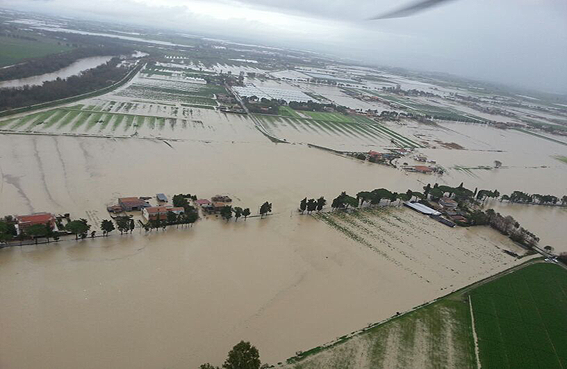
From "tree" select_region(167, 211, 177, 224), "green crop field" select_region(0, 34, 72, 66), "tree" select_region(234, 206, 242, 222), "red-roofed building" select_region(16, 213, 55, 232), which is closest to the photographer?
"red-roofed building" select_region(16, 213, 55, 232)

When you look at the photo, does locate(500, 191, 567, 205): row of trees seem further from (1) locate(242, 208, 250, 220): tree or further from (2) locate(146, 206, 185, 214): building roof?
(2) locate(146, 206, 185, 214): building roof

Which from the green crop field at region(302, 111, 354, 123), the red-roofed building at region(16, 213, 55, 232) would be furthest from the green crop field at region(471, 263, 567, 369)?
the green crop field at region(302, 111, 354, 123)

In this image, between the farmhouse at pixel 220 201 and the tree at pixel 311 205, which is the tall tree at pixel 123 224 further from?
the tree at pixel 311 205

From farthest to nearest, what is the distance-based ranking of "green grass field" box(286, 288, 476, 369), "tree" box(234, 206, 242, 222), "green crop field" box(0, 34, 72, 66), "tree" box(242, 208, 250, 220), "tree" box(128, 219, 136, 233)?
"green crop field" box(0, 34, 72, 66) < "tree" box(242, 208, 250, 220) < "tree" box(234, 206, 242, 222) < "tree" box(128, 219, 136, 233) < "green grass field" box(286, 288, 476, 369)

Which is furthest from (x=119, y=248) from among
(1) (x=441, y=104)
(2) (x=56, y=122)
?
(1) (x=441, y=104)

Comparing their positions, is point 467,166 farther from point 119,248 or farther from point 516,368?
point 119,248

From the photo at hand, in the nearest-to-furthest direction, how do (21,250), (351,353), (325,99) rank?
(351,353), (21,250), (325,99)

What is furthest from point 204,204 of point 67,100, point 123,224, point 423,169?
point 67,100
